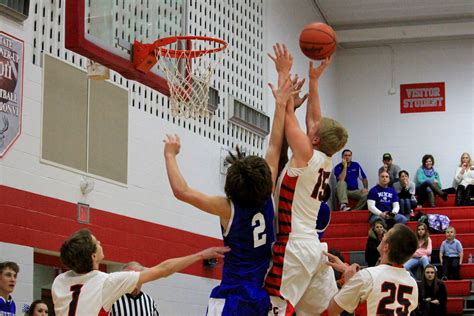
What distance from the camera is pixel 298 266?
6.25 meters

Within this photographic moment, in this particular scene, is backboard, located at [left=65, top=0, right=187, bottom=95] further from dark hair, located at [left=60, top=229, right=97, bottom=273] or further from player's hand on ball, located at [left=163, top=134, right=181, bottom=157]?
dark hair, located at [left=60, top=229, right=97, bottom=273]

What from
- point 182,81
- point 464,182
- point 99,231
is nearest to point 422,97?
point 464,182

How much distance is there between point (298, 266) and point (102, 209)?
20.1 feet

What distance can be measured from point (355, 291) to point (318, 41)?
2193 mm

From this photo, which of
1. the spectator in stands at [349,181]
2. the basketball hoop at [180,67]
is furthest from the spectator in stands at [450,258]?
the basketball hoop at [180,67]

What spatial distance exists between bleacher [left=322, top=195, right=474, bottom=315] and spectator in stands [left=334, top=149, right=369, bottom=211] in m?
0.64

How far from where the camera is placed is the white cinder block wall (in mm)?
22891

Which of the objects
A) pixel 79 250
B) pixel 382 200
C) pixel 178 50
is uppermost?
pixel 178 50

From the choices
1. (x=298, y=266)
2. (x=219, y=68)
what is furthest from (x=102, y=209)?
(x=298, y=266)

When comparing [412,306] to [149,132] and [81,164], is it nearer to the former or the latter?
[81,164]

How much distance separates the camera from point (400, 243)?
631 centimetres

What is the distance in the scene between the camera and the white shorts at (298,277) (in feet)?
20.4

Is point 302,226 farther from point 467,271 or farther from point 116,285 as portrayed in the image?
point 467,271

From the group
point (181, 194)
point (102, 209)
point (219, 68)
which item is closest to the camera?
point (181, 194)
